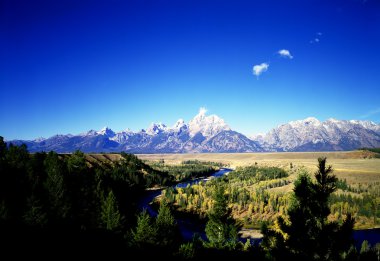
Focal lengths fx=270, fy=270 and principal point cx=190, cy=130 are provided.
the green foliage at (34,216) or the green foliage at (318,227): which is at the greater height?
the green foliage at (318,227)

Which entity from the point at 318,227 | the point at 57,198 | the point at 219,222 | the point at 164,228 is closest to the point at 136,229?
the point at 164,228

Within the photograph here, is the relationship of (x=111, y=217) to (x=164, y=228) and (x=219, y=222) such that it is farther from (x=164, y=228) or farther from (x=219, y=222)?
(x=219, y=222)

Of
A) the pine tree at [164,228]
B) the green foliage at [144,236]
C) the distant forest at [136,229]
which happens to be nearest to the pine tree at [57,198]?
the distant forest at [136,229]

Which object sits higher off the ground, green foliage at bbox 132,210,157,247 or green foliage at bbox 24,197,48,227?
green foliage at bbox 24,197,48,227

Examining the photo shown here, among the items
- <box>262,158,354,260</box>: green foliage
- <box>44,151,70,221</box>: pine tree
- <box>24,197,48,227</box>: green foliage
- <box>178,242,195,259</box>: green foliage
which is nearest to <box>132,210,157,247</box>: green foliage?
<box>178,242,195,259</box>: green foliage

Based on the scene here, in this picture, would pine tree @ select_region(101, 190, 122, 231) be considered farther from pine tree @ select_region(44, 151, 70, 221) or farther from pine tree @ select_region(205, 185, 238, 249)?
pine tree @ select_region(205, 185, 238, 249)

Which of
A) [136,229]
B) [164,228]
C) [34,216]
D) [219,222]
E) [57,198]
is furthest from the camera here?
[57,198]

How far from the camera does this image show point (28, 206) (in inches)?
1916

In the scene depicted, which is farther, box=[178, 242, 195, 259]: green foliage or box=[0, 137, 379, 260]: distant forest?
box=[178, 242, 195, 259]: green foliage

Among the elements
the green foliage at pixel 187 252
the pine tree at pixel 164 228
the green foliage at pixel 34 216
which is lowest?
the green foliage at pixel 187 252

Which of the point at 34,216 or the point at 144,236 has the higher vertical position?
the point at 34,216

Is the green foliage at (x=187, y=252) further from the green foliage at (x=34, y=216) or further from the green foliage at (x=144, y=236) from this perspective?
the green foliage at (x=34, y=216)

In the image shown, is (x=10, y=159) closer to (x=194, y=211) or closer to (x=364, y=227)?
(x=194, y=211)

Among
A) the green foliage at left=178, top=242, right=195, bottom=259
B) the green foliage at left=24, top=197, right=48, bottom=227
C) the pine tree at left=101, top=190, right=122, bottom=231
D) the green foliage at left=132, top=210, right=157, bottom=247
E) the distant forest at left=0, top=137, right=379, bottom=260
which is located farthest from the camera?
the pine tree at left=101, top=190, right=122, bottom=231
